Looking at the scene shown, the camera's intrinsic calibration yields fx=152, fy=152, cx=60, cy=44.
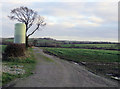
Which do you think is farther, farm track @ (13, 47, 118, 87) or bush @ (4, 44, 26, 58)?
bush @ (4, 44, 26, 58)

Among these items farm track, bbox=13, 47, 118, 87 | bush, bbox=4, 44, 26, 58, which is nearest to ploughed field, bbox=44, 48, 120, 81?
farm track, bbox=13, 47, 118, 87

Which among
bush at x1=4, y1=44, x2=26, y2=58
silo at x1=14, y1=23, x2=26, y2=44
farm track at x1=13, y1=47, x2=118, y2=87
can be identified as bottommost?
farm track at x1=13, y1=47, x2=118, y2=87

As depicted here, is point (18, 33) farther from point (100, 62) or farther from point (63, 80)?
point (63, 80)

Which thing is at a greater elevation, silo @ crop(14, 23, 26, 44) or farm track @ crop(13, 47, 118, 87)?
silo @ crop(14, 23, 26, 44)

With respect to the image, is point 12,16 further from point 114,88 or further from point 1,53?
point 114,88

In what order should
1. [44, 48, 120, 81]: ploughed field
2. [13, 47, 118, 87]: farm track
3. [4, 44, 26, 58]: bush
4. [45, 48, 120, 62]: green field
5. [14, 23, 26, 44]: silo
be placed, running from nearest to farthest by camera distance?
[13, 47, 118, 87]: farm track → [44, 48, 120, 81]: ploughed field → [4, 44, 26, 58]: bush → [45, 48, 120, 62]: green field → [14, 23, 26, 44]: silo

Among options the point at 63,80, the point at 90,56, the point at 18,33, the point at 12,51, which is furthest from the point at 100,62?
the point at 18,33

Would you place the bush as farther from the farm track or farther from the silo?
the silo

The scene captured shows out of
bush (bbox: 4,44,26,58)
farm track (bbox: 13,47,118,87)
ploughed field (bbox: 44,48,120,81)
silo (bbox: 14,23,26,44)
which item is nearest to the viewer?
farm track (bbox: 13,47,118,87)

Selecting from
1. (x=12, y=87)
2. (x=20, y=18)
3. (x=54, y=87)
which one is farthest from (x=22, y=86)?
(x=20, y=18)

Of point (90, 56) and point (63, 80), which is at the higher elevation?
point (63, 80)

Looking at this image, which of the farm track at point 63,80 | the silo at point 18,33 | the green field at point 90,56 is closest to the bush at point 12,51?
the farm track at point 63,80

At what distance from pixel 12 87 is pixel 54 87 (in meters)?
1.85

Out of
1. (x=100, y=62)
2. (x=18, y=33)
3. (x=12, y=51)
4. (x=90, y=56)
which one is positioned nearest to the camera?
(x=12, y=51)
